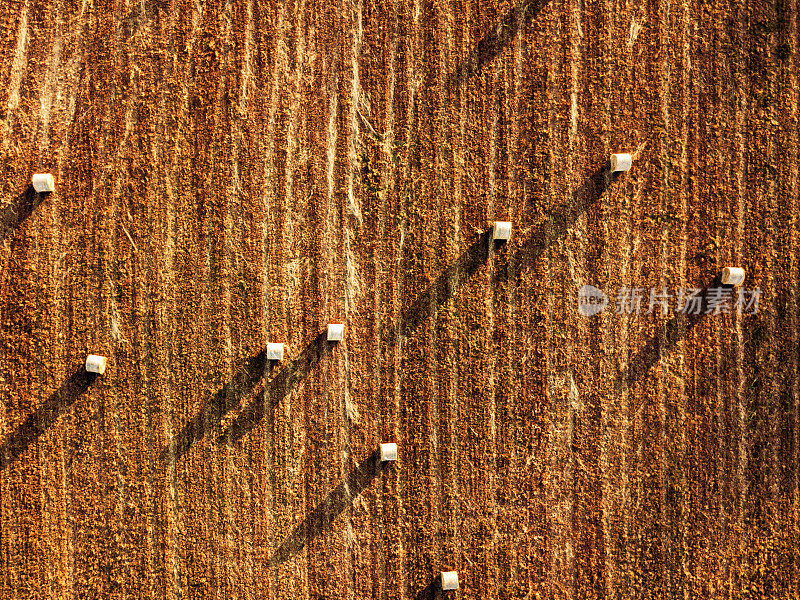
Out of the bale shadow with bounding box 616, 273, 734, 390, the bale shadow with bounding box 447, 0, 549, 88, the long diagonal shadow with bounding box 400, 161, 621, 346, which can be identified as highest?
the bale shadow with bounding box 447, 0, 549, 88

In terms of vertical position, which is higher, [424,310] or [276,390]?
[424,310]

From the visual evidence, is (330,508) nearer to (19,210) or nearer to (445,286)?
(445,286)

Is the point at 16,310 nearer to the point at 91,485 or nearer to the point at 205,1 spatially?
the point at 91,485

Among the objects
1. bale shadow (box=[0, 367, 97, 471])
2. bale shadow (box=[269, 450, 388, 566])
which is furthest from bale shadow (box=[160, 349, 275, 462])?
bale shadow (box=[269, 450, 388, 566])

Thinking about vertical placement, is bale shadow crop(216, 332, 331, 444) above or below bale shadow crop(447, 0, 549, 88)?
below

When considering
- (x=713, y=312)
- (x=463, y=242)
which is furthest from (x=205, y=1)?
(x=713, y=312)

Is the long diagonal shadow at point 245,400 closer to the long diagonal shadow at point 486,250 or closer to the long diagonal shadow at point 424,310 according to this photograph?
the long diagonal shadow at point 424,310

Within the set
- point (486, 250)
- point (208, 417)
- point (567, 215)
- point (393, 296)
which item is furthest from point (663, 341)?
point (208, 417)

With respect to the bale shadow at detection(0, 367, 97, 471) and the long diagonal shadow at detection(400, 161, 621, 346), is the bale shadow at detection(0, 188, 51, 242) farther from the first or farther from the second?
the long diagonal shadow at detection(400, 161, 621, 346)
